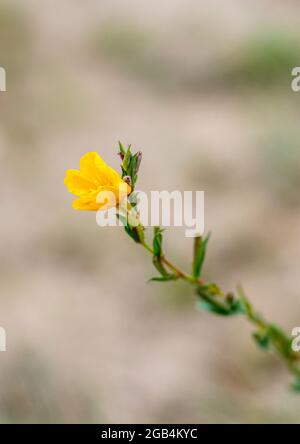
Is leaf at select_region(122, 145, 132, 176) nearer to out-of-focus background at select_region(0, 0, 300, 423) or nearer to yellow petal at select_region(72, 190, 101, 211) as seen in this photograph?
yellow petal at select_region(72, 190, 101, 211)

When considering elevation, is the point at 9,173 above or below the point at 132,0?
below

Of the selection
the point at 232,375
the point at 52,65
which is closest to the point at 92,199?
the point at 232,375

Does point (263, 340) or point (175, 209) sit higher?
point (175, 209)

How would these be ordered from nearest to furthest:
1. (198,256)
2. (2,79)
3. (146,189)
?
(198,256) < (146,189) < (2,79)

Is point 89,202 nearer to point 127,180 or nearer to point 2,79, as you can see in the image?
point 127,180

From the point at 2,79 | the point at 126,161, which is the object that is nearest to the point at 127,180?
the point at 126,161
